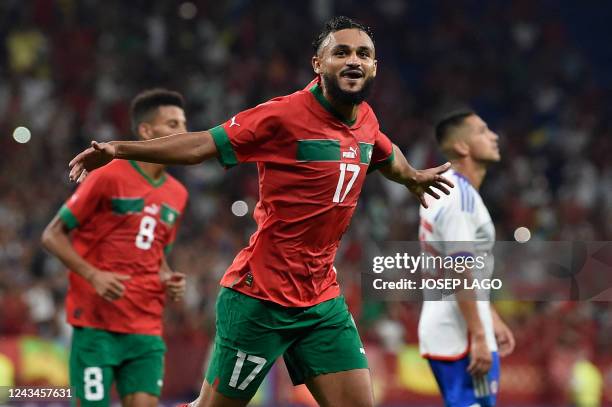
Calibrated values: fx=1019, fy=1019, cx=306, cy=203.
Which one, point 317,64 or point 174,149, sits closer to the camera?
point 174,149

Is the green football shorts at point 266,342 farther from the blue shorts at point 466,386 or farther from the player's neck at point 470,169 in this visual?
the player's neck at point 470,169

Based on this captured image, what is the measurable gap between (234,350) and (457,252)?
1754 millimetres

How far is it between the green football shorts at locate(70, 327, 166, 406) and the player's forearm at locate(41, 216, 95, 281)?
0.44 metres

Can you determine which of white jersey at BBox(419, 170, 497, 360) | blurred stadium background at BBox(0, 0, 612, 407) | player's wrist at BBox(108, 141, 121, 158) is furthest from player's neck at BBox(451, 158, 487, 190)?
blurred stadium background at BBox(0, 0, 612, 407)

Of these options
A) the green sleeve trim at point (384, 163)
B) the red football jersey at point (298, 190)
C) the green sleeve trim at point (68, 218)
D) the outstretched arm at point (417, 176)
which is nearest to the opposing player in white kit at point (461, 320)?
the outstretched arm at point (417, 176)

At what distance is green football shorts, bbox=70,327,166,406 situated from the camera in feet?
21.8

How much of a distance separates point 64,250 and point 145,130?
1.14 m

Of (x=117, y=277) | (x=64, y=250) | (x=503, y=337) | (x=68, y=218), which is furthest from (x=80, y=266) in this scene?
(x=503, y=337)

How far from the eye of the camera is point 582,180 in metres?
16.3

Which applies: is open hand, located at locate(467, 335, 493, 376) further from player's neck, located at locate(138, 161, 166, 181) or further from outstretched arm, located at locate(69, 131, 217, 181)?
player's neck, located at locate(138, 161, 166, 181)

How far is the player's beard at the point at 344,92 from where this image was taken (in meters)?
5.14

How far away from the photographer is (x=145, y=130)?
7.32 metres

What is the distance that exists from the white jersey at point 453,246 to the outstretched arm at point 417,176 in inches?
31.0

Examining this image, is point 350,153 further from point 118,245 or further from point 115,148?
point 118,245
